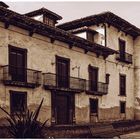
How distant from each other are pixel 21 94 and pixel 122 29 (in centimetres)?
1305

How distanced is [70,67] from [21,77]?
473 cm

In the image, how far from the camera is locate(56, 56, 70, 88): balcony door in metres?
20.1

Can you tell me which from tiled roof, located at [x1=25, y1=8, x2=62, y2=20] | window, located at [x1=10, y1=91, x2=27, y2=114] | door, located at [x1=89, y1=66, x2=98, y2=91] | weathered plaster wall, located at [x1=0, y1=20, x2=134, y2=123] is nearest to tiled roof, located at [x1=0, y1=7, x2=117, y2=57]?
weathered plaster wall, located at [x1=0, y1=20, x2=134, y2=123]

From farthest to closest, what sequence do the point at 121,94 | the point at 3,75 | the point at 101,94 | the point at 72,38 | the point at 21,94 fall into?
1. the point at 121,94
2. the point at 101,94
3. the point at 72,38
4. the point at 21,94
5. the point at 3,75

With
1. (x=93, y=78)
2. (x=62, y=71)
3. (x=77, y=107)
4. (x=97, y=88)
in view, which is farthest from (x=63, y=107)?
(x=93, y=78)

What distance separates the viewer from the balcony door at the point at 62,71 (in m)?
20.1

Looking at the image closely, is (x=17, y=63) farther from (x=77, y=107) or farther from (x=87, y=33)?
(x=87, y=33)

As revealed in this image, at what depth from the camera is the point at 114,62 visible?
86.1 ft

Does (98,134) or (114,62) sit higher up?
(114,62)

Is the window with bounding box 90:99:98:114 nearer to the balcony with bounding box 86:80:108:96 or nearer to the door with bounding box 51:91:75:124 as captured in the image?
the balcony with bounding box 86:80:108:96

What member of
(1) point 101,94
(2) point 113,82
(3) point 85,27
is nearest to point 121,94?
(2) point 113,82

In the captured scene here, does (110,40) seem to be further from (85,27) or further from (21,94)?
(21,94)

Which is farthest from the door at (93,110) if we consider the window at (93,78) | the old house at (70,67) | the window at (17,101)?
the window at (17,101)

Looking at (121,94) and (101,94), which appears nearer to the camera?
(101,94)
